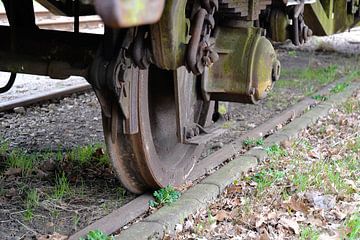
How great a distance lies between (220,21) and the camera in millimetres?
3576

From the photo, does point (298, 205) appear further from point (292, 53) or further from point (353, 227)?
point (292, 53)

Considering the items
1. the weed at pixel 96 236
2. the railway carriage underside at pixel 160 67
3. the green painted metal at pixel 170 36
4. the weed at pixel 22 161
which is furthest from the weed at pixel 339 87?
the weed at pixel 96 236

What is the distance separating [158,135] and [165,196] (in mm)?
439

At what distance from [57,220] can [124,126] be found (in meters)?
0.62

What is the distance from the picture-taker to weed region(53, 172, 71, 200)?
12.2ft

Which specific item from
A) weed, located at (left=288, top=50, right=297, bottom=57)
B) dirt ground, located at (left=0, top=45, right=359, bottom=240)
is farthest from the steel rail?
weed, located at (left=288, top=50, right=297, bottom=57)

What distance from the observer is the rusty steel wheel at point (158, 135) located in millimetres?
3396

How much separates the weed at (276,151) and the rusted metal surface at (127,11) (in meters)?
3.12

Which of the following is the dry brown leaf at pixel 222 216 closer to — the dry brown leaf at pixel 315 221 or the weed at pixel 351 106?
the dry brown leaf at pixel 315 221

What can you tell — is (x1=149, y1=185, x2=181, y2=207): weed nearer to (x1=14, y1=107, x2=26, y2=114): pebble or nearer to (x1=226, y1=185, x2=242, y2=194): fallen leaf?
(x1=226, y1=185, x2=242, y2=194): fallen leaf

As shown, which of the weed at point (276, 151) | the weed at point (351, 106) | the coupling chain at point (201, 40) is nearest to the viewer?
the coupling chain at point (201, 40)

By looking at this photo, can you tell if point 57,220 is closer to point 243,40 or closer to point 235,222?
point 235,222

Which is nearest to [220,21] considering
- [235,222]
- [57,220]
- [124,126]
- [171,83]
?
[171,83]

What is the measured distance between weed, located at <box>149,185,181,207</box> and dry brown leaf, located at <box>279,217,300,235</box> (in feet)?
1.96
